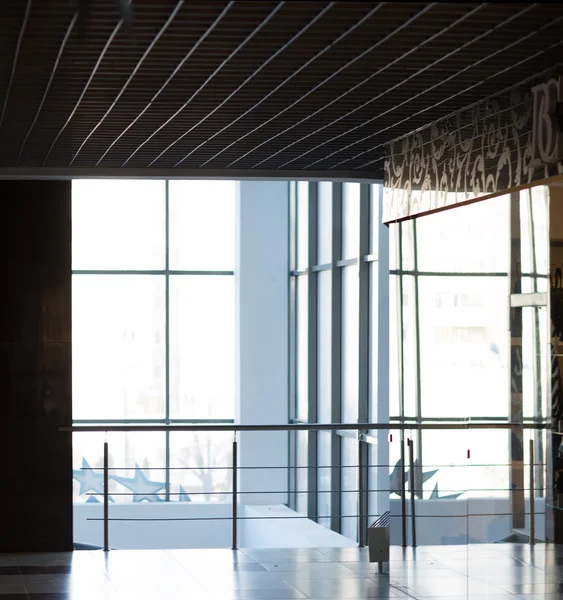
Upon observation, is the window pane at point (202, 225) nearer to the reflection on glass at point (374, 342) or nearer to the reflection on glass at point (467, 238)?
the reflection on glass at point (374, 342)

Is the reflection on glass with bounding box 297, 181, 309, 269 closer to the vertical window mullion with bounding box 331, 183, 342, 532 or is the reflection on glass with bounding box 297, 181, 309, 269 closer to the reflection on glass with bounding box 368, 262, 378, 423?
the vertical window mullion with bounding box 331, 183, 342, 532

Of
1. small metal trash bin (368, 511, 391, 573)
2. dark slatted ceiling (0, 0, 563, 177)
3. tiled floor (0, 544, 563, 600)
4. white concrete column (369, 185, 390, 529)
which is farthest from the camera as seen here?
white concrete column (369, 185, 390, 529)

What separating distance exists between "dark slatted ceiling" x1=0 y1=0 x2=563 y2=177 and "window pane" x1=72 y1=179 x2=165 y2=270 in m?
6.34

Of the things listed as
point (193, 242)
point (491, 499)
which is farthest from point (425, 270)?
point (193, 242)

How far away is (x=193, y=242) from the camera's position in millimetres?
11922

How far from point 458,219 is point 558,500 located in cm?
146

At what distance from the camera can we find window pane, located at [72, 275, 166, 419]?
1159 cm

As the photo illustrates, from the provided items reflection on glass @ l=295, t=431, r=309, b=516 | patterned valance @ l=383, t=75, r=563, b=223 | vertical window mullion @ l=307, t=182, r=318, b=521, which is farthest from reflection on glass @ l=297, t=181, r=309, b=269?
patterned valance @ l=383, t=75, r=563, b=223

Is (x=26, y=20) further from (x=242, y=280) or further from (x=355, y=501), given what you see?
(x=242, y=280)

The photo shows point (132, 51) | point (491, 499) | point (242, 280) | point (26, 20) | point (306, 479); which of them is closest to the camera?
point (26, 20)

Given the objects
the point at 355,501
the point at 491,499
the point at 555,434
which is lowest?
the point at 355,501

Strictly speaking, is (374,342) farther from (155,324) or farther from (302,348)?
(155,324)

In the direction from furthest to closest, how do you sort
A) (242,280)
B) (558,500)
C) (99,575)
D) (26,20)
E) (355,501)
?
(242,280)
(355,501)
(99,575)
(558,500)
(26,20)

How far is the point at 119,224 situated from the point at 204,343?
168cm
